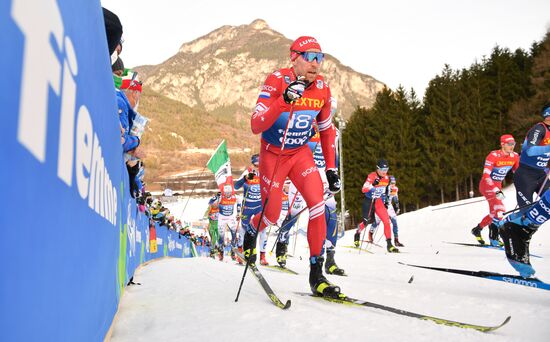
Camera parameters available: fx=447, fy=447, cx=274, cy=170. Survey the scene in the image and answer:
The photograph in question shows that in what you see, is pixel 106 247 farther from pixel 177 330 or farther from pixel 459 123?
pixel 459 123

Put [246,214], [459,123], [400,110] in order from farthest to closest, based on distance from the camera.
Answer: [400,110], [459,123], [246,214]

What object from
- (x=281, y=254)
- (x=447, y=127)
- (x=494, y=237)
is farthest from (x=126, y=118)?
(x=447, y=127)

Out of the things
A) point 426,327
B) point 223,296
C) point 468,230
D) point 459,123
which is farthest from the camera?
point 459,123

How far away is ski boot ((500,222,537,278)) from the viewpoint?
4180mm

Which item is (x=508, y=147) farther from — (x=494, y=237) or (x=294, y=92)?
(x=294, y=92)

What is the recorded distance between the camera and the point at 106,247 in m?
2.67

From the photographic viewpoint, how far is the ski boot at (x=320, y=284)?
365 centimetres

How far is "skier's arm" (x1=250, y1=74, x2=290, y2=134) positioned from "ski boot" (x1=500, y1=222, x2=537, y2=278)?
98.2 inches

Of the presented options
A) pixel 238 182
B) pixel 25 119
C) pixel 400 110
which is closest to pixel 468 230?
pixel 238 182

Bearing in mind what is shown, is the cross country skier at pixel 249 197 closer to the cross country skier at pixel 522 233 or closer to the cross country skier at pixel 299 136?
the cross country skier at pixel 299 136

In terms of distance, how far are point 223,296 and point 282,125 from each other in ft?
6.27

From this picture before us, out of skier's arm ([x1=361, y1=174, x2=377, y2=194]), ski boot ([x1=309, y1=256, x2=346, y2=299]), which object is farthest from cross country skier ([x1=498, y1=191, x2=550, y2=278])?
skier's arm ([x1=361, y1=174, x2=377, y2=194])

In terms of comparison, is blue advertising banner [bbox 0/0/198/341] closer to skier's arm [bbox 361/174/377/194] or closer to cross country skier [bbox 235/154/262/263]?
cross country skier [bbox 235/154/262/263]

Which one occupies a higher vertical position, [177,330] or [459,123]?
[459,123]
